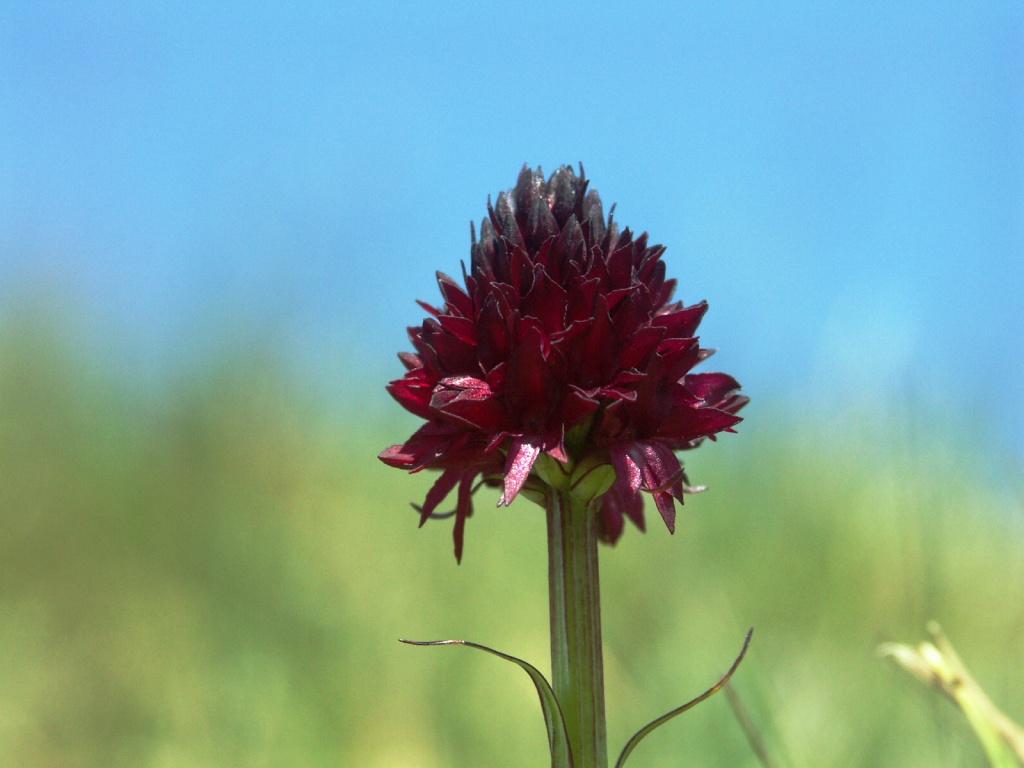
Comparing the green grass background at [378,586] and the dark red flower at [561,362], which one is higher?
the dark red flower at [561,362]

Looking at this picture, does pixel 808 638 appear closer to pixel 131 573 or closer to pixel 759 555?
pixel 759 555

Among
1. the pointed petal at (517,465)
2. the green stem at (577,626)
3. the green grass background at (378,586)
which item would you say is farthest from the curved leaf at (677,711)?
the green grass background at (378,586)

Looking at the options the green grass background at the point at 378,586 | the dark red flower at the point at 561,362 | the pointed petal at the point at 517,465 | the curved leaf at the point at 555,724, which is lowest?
the green grass background at the point at 378,586

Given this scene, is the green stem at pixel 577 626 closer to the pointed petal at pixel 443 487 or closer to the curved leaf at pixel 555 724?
the curved leaf at pixel 555 724

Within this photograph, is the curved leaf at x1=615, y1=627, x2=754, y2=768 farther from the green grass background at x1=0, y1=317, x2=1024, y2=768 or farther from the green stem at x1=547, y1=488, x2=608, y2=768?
the green grass background at x1=0, y1=317, x2=1024, y2=768

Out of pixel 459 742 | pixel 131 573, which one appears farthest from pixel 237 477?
pixel 459 742
